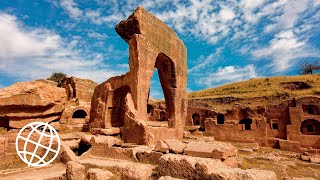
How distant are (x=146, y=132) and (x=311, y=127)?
59.0ft

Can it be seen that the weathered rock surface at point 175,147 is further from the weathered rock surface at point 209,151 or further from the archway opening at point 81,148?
the archway opening at point 81,148

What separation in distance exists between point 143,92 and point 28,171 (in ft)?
19.5

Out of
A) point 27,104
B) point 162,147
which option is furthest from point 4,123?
point 162,147

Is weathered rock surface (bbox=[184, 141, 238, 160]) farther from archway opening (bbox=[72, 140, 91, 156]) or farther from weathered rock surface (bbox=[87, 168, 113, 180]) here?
archway opening (bbox=[72, 140, 91, 156])

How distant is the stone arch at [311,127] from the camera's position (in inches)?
761

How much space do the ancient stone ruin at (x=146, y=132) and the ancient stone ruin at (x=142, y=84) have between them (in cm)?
5

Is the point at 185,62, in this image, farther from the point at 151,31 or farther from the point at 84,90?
the point at 84,90

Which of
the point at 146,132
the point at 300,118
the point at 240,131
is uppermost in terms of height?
the point at 300,118

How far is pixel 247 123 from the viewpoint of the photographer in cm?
2630

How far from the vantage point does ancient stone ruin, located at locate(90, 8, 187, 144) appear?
9.62 metres

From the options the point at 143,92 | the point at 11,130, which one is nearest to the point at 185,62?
the point at 143,92

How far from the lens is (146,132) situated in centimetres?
837

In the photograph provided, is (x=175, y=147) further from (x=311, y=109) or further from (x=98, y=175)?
(x=311, y=109)

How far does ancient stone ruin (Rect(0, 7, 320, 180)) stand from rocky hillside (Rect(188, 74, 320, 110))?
13361 millimetres
